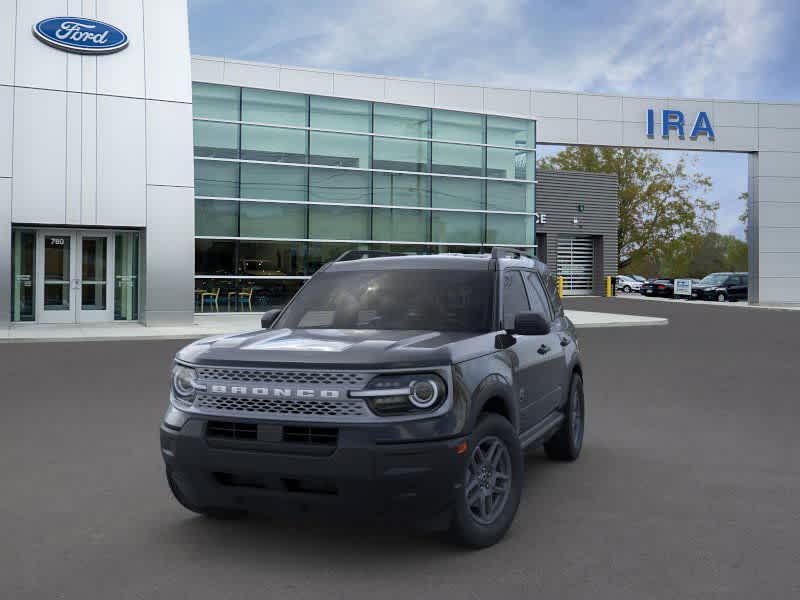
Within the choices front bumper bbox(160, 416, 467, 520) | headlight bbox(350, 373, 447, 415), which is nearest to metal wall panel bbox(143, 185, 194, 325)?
front bumper bbox(160, 416, 467, 520)

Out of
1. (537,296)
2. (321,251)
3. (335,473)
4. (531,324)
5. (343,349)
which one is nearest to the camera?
(335,473)

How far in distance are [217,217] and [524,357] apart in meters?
23.9

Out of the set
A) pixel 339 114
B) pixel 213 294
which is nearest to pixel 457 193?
pixel 339 114

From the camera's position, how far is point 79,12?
24.6 metres

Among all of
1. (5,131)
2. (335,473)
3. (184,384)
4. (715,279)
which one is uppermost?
(5,131)

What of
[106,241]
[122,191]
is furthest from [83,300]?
[122,191]

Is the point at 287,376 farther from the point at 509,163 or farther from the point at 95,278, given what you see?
the point at 509,163

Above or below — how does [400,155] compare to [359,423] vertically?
above

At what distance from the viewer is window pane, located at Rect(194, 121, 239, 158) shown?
2878 centimetres

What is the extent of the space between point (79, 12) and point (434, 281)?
72.9 feet

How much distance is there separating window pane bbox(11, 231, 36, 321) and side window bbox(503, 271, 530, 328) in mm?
21487

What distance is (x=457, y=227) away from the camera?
32.7m

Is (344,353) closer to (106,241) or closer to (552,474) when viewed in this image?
(552,474)

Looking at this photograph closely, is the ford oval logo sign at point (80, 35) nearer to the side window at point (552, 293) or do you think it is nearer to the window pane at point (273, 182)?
the window pane at point (273, 182)
